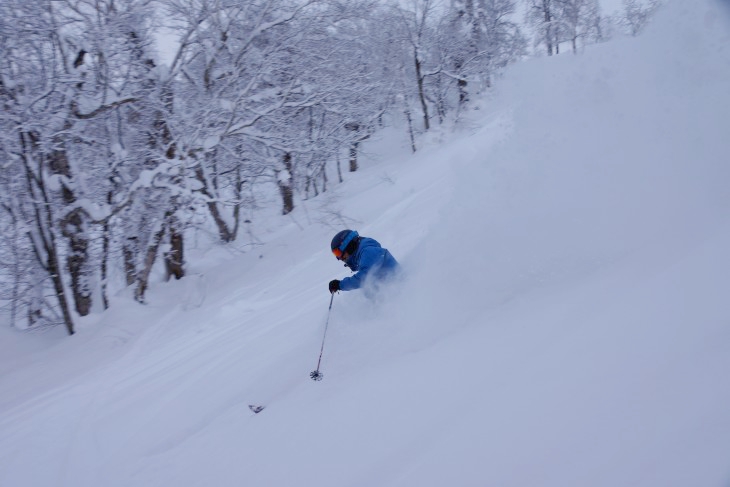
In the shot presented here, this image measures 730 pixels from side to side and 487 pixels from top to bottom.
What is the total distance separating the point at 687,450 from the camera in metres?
1.73

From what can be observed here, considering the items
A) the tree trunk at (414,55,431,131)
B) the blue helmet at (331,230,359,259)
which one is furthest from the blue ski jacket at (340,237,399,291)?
the tree trunk at (414,55,431,131)

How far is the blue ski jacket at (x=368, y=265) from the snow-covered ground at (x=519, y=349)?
0.23 meters

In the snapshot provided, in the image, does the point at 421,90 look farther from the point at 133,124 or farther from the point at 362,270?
the point at 362,270

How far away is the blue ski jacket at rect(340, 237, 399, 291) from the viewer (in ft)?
15.1

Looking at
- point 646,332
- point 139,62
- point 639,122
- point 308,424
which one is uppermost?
point 139,62

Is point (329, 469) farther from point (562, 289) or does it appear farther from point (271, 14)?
point (271, 14)

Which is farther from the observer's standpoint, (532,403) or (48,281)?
(48,281)

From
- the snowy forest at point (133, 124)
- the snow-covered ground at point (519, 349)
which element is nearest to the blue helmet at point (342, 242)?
the snow-covered ground at point (519, 349)

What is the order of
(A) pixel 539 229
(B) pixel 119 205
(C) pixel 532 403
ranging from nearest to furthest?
(C) pixel 532 403
(A) pixel 539 229
(B) pixel 119 205

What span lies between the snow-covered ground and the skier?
25 cm

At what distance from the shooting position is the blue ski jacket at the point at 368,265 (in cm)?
461

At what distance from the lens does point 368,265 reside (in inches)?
181

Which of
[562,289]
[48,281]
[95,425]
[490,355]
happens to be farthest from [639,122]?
[48,281]

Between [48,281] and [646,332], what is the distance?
39.8 ft
